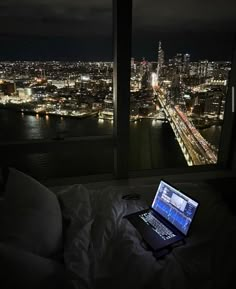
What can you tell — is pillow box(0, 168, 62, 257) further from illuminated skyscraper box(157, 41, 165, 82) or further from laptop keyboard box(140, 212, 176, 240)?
illuminated skyscraper box(157, 41, 165, 82)

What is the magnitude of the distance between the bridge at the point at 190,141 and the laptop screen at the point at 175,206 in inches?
54.4

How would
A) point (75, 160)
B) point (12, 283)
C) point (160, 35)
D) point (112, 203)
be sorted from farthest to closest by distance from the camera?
point (75, 160)
point (160, 35)
point (112, 203)
point (12, 283)

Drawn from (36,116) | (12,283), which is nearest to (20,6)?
(36,116)

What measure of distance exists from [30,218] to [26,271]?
1.06ft

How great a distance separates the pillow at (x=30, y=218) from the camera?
1.12 m

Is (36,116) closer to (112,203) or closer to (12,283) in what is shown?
(112,203)

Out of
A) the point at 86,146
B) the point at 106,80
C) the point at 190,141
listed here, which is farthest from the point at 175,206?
the point at 190,141

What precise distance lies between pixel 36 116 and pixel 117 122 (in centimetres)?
85

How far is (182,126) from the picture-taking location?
9.67 ft

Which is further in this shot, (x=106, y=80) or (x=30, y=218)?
(x=106, y=80)

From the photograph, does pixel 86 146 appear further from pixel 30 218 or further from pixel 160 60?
pixel 30 218

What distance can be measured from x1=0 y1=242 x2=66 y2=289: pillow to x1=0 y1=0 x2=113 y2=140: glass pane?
1683mm

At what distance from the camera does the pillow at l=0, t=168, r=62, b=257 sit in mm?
1121

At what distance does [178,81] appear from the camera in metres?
2.62
